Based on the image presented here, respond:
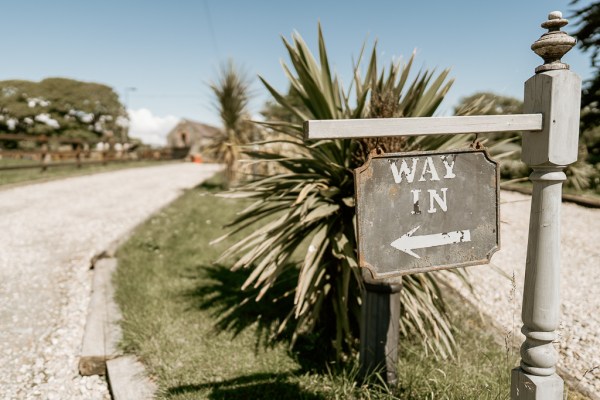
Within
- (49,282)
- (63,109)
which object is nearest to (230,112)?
(49,282)

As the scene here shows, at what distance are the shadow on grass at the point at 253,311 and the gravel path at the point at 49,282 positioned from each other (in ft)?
3.02

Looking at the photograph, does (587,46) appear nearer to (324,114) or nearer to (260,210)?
(324,114)

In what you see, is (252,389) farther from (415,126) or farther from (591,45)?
(591,45)

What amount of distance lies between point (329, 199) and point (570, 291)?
8.69 ft

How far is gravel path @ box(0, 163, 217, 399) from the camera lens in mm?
2377

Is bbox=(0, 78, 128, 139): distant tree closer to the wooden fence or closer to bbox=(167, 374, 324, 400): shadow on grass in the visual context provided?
the wooden fence

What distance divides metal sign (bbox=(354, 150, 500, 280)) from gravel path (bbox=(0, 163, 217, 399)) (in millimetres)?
1988

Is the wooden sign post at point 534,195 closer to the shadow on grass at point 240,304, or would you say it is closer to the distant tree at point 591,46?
the shadow on grass at point 240,304

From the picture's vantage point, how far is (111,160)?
63.4 ft

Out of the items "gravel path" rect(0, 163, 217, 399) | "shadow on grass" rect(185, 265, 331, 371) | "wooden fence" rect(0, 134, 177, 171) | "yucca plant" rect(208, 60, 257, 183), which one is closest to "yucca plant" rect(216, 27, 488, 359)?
"shadow on grass" rect(185, 265, 331, 371)

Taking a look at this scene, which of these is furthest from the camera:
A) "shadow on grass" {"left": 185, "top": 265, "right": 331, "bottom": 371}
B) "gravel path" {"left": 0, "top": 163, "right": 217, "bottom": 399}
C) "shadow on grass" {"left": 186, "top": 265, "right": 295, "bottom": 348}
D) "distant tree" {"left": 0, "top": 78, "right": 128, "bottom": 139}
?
"distant tree" {"left": 0, "top": 78, "right": 128, "bottom": 139}

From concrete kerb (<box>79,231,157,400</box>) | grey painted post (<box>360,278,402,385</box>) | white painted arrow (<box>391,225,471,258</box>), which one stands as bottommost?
concrete kerb (<box>79,231,157,400</box>)

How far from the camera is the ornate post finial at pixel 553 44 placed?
131 cm

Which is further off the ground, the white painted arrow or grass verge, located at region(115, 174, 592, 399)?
the white painted arrow
